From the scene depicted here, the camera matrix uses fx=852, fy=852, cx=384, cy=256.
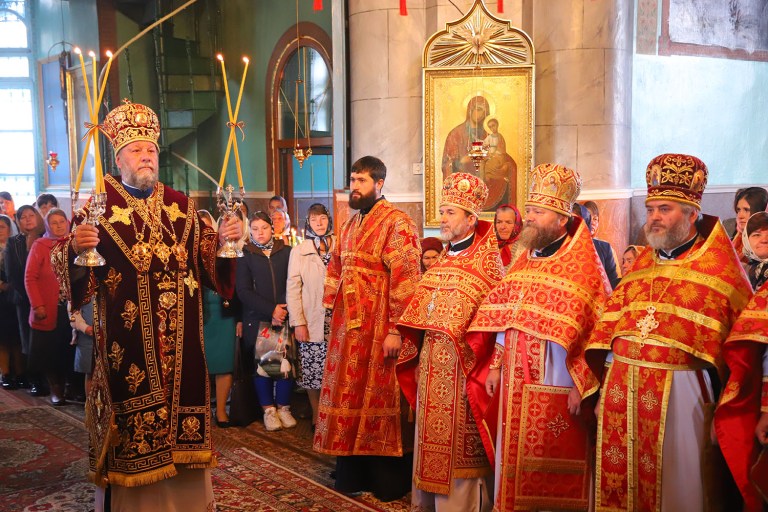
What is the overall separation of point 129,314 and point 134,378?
29 centimetres

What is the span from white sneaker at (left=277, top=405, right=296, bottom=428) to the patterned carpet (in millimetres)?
60

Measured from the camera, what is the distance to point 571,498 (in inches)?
152

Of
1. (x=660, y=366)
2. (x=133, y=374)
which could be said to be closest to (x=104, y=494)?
(x=133, y=374)

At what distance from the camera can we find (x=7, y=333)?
8.14 meters

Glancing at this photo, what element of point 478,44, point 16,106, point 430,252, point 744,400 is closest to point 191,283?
point 430,252

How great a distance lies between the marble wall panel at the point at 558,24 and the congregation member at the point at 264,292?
3.28 meters

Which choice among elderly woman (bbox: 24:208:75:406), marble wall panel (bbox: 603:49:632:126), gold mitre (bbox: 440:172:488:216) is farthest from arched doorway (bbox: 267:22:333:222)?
gold mitre (bbox: 440:172:488:216)

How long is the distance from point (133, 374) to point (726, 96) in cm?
814

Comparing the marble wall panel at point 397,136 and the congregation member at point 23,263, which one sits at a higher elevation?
the marble wall panel at point 397,136

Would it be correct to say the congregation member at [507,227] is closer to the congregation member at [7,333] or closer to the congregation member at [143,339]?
the congregation member at [143,339]

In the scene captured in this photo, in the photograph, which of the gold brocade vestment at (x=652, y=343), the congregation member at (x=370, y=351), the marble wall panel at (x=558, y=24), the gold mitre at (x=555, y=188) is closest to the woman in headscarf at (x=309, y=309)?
the congregation member at (x=370, y=351)

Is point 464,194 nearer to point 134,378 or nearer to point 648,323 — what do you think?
point 648,323

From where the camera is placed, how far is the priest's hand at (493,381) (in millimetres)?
4004

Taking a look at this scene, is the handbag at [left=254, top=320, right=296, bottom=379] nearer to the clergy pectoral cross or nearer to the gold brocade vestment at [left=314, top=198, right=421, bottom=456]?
the gold brocade vestment at [left=314, top=198, right=421, bottom=456]
